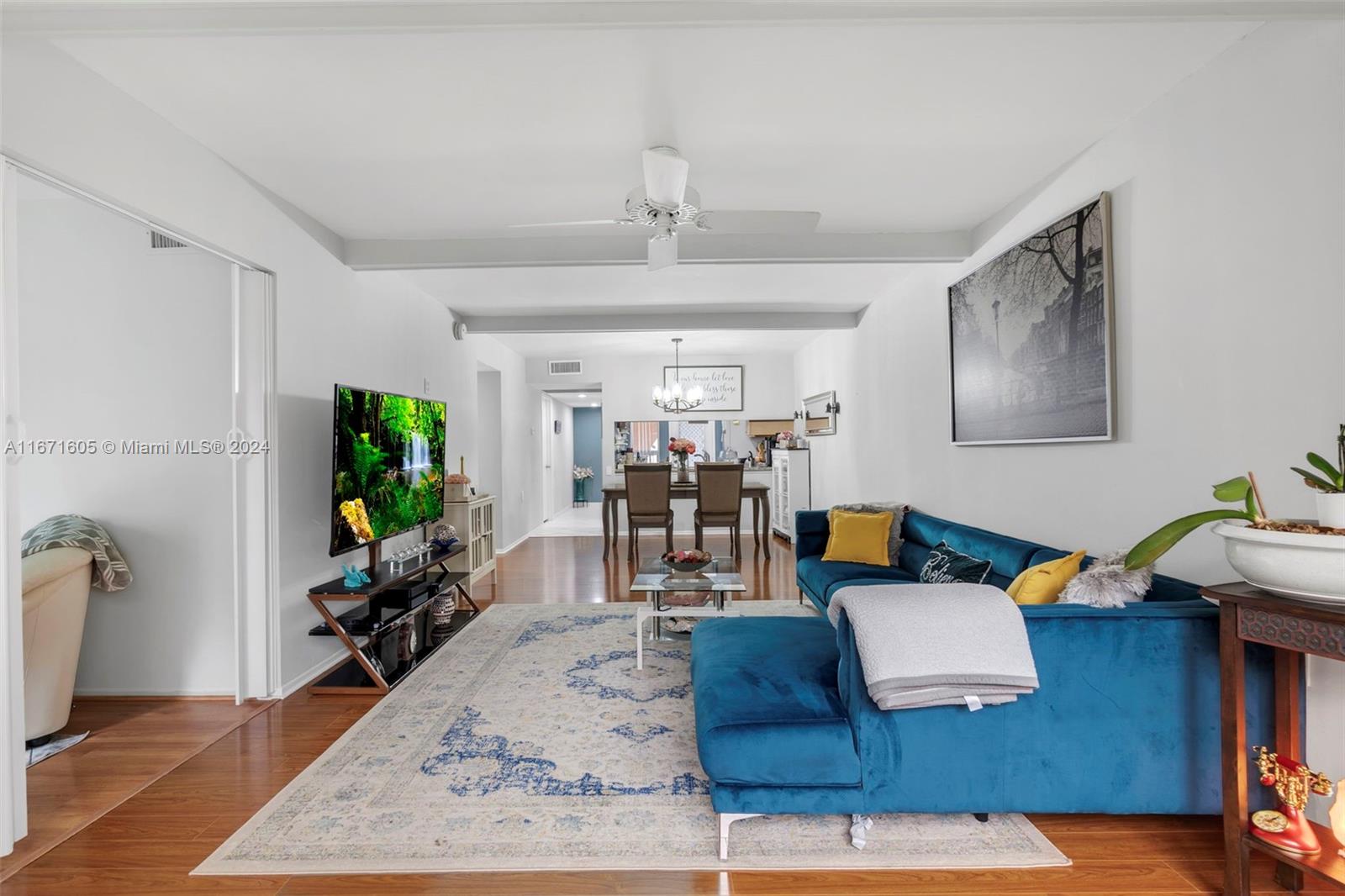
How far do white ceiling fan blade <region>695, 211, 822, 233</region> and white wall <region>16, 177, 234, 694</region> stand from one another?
235 cm

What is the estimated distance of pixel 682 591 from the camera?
3562 millimetres

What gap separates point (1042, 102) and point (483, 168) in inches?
91.0

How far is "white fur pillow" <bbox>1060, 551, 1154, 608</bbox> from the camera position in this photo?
1872mm

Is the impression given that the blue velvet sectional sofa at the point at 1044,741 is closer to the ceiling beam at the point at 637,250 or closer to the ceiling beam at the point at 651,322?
the ceiling beam at the point at 637,250

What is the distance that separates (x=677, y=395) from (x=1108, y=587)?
6306mm

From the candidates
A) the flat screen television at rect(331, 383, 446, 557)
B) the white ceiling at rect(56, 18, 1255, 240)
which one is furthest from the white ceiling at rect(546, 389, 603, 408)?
the white ceiling at rect(56, 18, 1255, 240)

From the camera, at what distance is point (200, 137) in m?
2.57

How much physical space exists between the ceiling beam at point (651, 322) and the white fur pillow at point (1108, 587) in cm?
450

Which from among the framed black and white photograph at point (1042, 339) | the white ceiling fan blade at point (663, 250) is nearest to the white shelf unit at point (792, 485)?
the framed black and white photograph at point (1042, 339)

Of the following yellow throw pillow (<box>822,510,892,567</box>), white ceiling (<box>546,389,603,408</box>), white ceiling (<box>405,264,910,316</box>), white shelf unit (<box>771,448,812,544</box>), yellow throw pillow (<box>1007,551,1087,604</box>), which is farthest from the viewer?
white ceiling (<box>546,389,603,408</box>)

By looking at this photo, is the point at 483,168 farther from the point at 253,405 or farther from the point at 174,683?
the point at 174,683

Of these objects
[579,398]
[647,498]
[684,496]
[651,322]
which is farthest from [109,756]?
[579,398]

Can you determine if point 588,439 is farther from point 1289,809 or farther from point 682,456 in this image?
point 1289,809

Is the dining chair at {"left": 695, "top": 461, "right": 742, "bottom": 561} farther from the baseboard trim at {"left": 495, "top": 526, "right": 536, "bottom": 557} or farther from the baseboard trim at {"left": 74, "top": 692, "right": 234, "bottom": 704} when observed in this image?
the baseboard trim at {"left": 74, "top": 692, "right": 234, "bottom": 704}
